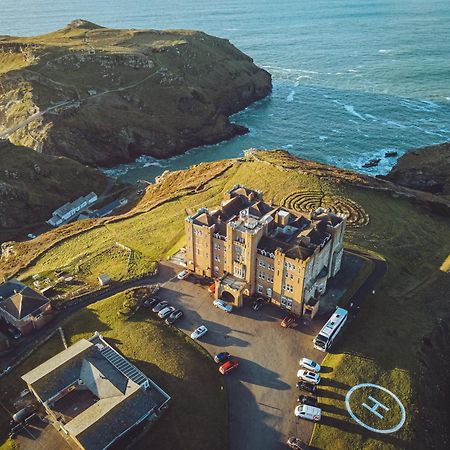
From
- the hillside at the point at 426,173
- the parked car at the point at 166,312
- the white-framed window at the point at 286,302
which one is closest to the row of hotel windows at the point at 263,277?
the white-framed window at the point at 286,302

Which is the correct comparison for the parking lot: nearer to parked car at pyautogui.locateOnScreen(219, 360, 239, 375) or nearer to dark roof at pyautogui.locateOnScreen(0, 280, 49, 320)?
parked car at pyautogui.locateOnScreen(219, 360, 239, 375)

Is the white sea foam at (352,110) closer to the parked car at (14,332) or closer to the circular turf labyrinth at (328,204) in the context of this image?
the circular turf labyrinth at (328,204)

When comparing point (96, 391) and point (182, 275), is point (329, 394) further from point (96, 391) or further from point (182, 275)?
point (182, 275)

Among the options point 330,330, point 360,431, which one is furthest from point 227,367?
point 360,431

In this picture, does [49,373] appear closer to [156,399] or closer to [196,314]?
[156,399]

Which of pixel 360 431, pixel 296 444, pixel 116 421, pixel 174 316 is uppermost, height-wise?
pixel 116 421

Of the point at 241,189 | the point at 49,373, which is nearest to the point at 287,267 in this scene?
the point at 241,189
